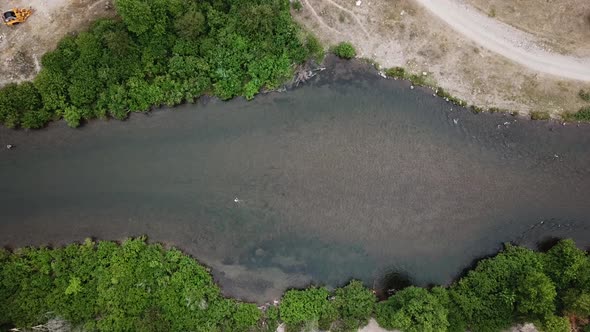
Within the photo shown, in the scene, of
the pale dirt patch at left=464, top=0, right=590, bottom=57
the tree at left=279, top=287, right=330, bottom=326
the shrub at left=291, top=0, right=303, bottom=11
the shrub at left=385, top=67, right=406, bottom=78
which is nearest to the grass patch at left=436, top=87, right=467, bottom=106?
the shrub at left=385, top=67, right=406, bottom=78

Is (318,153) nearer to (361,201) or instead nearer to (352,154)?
(352,154)

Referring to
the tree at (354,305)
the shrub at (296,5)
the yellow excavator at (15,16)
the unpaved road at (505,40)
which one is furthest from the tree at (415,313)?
the yellow excavator at (15,16)

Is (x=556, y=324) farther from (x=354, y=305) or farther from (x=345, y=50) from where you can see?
(x=345, y=50)

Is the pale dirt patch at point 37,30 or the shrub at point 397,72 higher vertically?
the shrub at point 397,72

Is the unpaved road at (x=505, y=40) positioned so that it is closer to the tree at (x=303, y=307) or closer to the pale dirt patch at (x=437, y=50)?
the pale dirt patch at (x=437, y=50)

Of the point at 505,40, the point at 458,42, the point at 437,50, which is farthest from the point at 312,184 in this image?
the point at 505,40

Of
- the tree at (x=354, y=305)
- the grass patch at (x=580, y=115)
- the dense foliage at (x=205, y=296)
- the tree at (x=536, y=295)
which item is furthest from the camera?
the grass patch at (x=580, y=115)

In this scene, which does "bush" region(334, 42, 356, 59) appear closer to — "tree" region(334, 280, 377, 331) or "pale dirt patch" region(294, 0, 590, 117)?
"pale dirt patch" region(294, 0, 590, 117)
